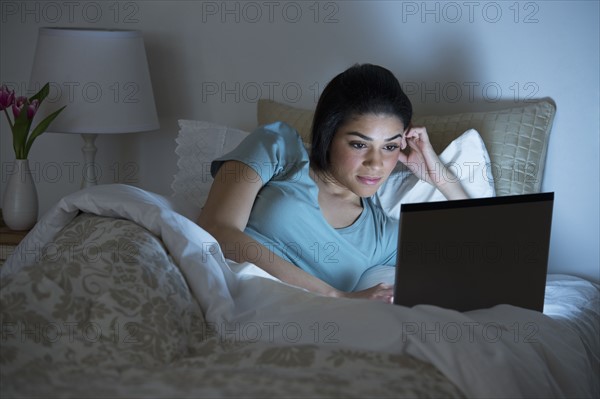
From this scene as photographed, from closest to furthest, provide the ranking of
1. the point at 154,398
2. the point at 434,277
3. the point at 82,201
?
the point at 154,398
the point at 434,277
the point at 82,201

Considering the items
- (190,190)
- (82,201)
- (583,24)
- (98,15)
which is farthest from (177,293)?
(98,15)

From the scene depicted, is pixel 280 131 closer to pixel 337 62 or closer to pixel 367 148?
pixel 367 148

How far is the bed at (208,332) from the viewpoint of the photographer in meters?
1.24

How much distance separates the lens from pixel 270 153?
211 centimetres

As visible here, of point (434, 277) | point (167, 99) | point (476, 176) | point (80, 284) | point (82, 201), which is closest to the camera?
point (80, 284)

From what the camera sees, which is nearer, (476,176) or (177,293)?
(177,293)

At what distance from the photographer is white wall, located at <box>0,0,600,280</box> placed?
98.7 inches

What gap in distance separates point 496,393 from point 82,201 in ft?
3.10

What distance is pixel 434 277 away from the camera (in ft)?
5.03

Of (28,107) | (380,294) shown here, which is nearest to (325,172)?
(380,294)

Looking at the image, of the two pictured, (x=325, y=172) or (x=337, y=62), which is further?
(x=337, y=62)

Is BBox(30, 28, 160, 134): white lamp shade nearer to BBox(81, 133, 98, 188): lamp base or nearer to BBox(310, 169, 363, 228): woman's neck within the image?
BBox(81, 133, 98, 188): lamp base

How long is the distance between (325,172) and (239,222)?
0.33m

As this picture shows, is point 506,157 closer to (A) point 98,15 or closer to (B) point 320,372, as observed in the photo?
(B) point 320,372
